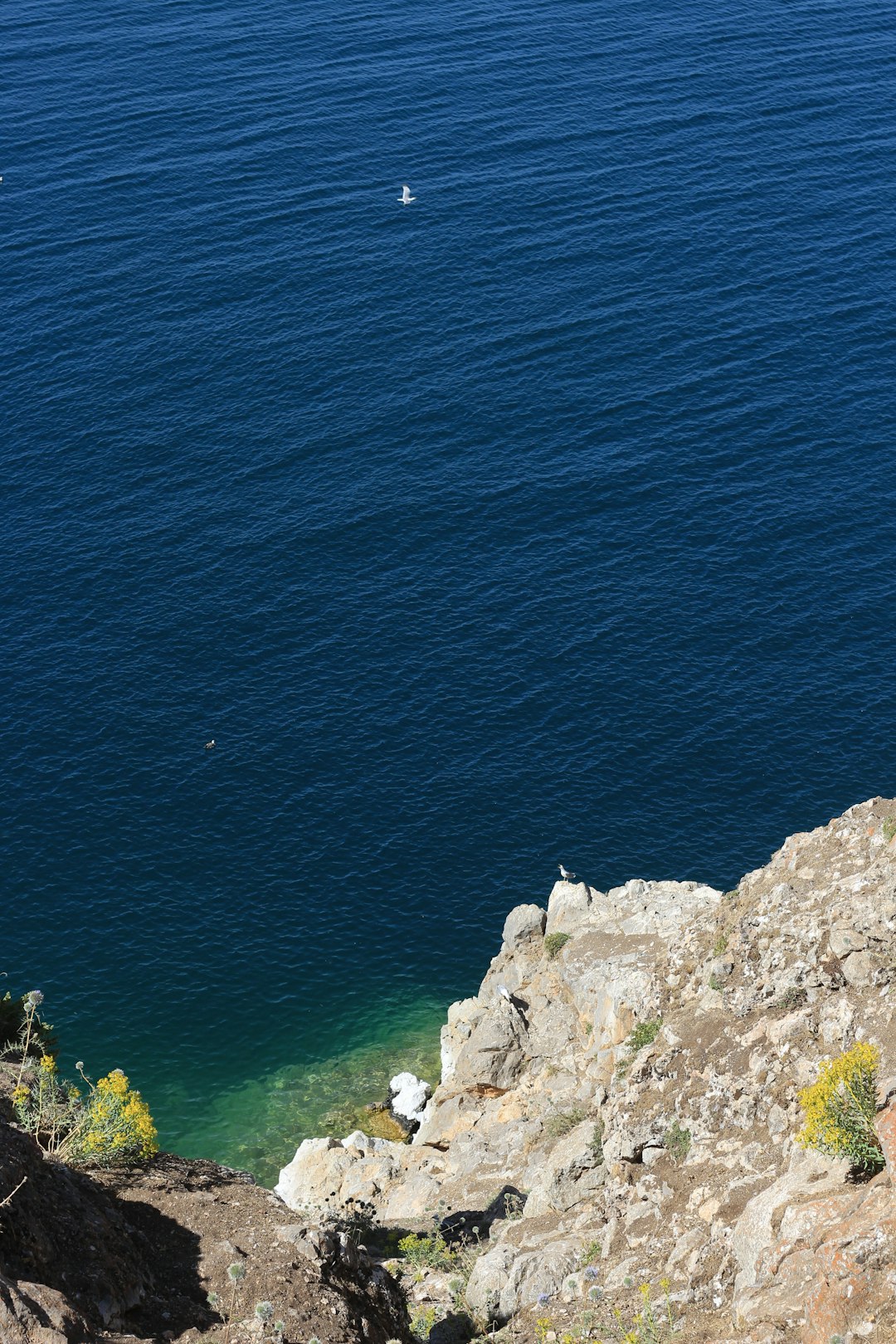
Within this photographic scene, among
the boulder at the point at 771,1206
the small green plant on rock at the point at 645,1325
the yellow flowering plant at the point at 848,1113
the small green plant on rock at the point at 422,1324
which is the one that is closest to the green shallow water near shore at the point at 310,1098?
the small green plant on rock at the point at 422,1324

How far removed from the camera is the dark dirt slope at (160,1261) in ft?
83.6

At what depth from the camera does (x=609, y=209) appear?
573ft

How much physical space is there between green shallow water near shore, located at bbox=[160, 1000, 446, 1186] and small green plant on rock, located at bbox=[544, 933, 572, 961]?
14638mm

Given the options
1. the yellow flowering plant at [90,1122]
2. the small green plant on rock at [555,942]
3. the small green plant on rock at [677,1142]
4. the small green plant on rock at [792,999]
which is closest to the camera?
the yellow flowering plant at [90,1122]

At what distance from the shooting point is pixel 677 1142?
39.8m

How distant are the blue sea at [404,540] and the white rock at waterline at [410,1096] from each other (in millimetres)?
3466

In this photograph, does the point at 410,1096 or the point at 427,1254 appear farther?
the point at 410,1096

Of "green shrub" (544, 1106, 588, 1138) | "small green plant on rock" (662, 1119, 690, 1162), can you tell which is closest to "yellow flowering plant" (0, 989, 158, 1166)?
"small green plant on rock" (662, 1119, 690, 1162)

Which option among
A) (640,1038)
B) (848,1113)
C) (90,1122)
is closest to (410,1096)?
(640,1038)

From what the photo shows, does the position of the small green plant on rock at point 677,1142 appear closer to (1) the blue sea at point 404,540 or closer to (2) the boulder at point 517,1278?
(2) the boulder at point 517,1278

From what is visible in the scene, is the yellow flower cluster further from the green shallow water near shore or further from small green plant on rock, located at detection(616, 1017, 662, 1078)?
the green shallow water near shore

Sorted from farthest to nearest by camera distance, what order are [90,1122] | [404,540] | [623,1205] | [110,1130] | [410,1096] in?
[404,540] < [410,1096] < [623,1205] < [90,1122] < [110,1130]

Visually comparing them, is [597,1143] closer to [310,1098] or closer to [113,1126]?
[113,1126]

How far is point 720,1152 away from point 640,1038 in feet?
28.1
